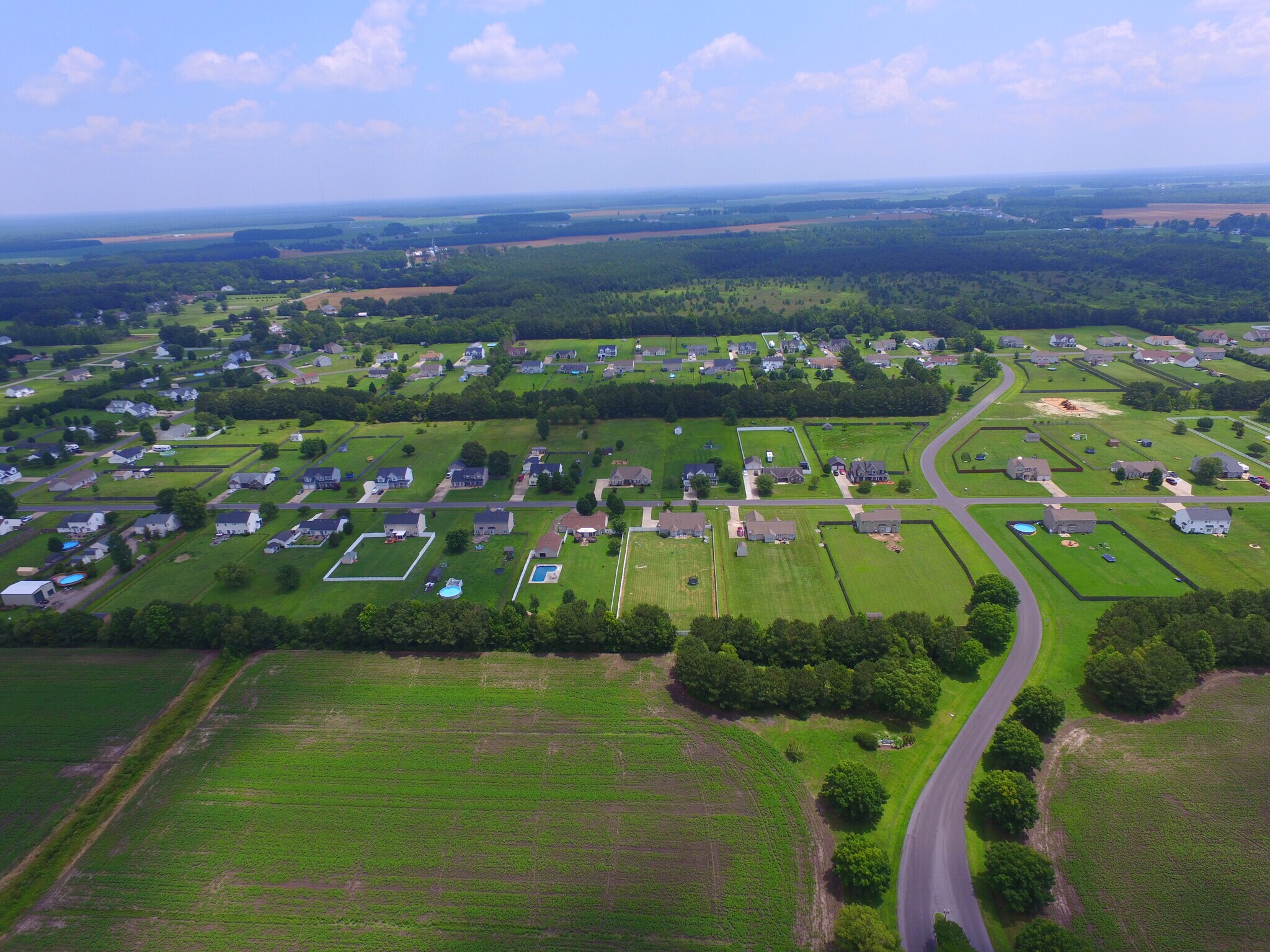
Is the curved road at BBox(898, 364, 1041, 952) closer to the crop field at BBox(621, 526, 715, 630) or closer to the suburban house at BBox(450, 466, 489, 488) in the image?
the crop field at BBox(621, 526, 715, 630)

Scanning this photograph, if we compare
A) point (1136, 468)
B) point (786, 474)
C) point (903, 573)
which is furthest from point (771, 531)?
point (1136, 468)

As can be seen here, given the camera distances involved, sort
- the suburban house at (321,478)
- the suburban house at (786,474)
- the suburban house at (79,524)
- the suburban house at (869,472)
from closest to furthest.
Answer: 1. the suburban house at (79,524)
2. the suburban house at (869,472)
3. the suburban house at (786,474)
4. the suburban house at (321,478)

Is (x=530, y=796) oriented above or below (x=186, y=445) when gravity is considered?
below

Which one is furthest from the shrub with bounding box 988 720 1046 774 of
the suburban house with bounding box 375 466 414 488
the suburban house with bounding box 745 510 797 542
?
the suburban house with bounding box 375 466 414 488

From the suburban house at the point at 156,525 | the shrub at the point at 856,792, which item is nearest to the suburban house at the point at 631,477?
the shrub at the point at 856,792

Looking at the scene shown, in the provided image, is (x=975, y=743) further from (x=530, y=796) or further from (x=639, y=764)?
(x=530, y=796)

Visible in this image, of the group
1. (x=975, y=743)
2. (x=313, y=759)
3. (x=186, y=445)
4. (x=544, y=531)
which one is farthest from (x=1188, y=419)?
(x=186, y=445)

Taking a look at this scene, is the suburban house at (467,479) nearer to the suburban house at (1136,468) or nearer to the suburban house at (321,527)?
the suburban house at (321,527)

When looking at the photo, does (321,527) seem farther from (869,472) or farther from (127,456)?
(869,472)
